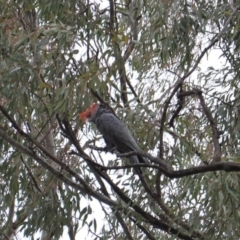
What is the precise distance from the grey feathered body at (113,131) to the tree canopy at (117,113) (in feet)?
0.24

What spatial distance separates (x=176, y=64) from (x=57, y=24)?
1208mm

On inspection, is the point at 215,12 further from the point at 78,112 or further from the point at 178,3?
the point at 78,112

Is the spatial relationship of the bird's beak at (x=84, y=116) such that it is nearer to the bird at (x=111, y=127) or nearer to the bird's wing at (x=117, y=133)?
the bird at (x=111, y=127)

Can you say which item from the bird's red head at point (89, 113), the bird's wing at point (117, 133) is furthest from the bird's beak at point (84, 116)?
the bird's wing at point (117, 133)

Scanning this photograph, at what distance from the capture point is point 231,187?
2.88 metres

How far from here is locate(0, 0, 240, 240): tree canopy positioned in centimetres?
297

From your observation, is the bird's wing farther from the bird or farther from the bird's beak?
the bird's beak

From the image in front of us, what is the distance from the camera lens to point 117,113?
144 inches

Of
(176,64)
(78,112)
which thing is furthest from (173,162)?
(176,64)

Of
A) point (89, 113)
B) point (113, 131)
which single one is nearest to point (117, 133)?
point (113, 131)

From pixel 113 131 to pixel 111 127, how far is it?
28 millimetres

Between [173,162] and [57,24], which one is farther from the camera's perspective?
[173,162]

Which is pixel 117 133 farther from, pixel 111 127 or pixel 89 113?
pixel 89 113

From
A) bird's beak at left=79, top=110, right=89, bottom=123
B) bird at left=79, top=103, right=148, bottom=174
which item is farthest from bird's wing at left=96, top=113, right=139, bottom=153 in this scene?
bird's beak at left=79, top=110, right=89, bottom=123
